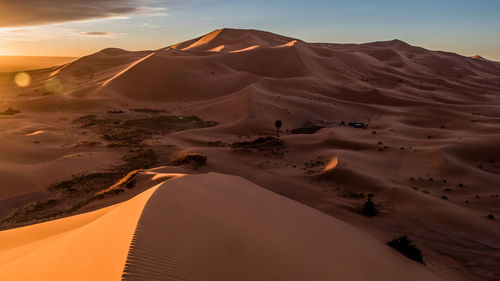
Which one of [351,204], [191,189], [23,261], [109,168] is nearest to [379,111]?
[351,204]

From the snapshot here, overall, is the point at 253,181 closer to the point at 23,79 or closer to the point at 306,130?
the point at 306,130

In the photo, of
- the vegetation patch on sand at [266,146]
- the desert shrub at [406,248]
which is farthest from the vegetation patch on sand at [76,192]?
the desert shrub at [406,248]

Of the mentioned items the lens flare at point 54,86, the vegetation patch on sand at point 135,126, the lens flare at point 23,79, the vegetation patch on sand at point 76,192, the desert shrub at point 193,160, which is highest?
the lens flare at point 23,79

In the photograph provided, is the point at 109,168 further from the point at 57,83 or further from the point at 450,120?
the point at 57,83

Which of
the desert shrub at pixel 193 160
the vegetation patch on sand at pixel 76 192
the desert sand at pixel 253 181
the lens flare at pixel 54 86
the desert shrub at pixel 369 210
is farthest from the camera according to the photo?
the lens flare at pixel 54 86

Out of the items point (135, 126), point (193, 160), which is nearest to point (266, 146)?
point (193, 160)

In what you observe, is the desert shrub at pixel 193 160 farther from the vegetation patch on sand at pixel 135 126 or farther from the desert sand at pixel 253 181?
the vegetation patch on sand at pixel 135 126
